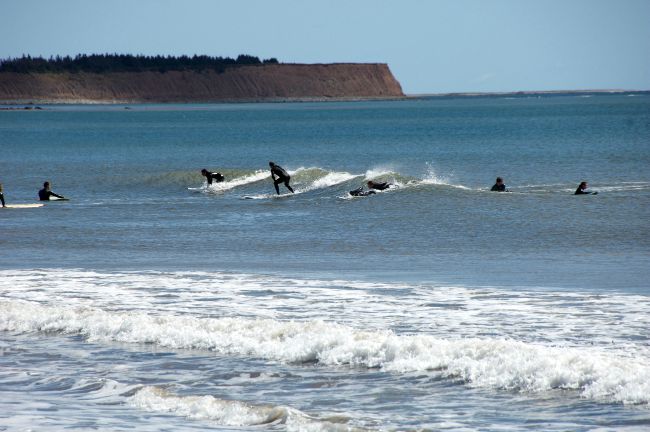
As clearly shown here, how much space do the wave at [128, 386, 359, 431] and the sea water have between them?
0.08 feet

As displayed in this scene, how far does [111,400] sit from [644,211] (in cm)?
2081

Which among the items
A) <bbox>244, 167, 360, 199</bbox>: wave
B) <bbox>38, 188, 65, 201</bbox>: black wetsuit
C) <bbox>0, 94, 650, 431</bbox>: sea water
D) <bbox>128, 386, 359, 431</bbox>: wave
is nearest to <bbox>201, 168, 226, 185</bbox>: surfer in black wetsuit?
<bbox>244, 167, 360, 199</bbox>: wave

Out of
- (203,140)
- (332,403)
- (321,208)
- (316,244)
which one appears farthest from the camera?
(203,140)

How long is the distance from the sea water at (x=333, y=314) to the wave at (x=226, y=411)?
0.03m

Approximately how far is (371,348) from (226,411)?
8.11 feet

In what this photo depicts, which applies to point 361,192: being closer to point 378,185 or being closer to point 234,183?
point 378,185

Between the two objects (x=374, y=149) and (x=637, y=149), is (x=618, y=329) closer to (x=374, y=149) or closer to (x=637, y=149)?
(x=637, y=149)

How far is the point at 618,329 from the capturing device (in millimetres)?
13109

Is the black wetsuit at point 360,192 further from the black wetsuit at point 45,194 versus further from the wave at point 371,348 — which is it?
the wave at point 371,348

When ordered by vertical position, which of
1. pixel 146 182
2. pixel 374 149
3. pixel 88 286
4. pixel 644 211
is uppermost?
pixel 374 149

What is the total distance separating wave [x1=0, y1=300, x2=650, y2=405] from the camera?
36.2 ft

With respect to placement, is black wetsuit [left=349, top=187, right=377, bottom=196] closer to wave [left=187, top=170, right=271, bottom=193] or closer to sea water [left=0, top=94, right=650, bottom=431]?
sea water [left=0, top=94, right=650, bottom=431]

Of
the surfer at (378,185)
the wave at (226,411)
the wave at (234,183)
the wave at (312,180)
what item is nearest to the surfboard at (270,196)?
the wave at (312,180)

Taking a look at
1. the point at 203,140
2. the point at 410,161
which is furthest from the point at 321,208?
the point at 203,140
